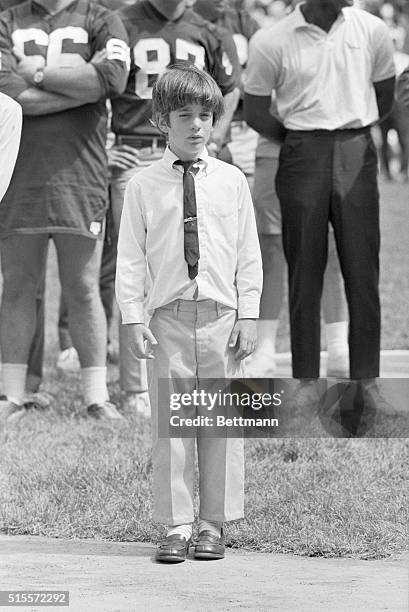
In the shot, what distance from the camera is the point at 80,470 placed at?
5539 millimetres

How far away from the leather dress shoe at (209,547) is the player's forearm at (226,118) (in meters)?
2.88

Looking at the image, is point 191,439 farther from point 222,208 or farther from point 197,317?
Answer: point 222,208

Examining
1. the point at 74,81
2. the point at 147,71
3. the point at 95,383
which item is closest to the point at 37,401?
the point at 95,383

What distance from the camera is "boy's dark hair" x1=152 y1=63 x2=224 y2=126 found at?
4547 millimetres

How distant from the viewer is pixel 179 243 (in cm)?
454

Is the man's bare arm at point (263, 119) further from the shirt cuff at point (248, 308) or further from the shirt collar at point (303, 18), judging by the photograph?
the shirt cuff at point (248, 308)

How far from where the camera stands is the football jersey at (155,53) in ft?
22.5

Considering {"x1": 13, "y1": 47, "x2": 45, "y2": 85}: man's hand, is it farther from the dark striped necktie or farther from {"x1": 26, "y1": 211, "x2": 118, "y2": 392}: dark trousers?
the dark striped necktie

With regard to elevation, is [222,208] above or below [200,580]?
above

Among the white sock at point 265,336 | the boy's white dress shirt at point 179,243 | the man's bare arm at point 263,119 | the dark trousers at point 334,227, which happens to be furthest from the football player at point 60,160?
the boy's white dress shirt at point 179,243

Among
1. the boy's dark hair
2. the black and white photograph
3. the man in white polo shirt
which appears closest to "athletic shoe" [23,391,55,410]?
the black and white photograph

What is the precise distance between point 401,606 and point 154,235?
159 cm

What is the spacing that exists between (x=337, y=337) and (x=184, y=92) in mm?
3308

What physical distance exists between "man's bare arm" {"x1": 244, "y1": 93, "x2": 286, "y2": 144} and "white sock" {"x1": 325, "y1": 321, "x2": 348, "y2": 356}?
1.31 metres
